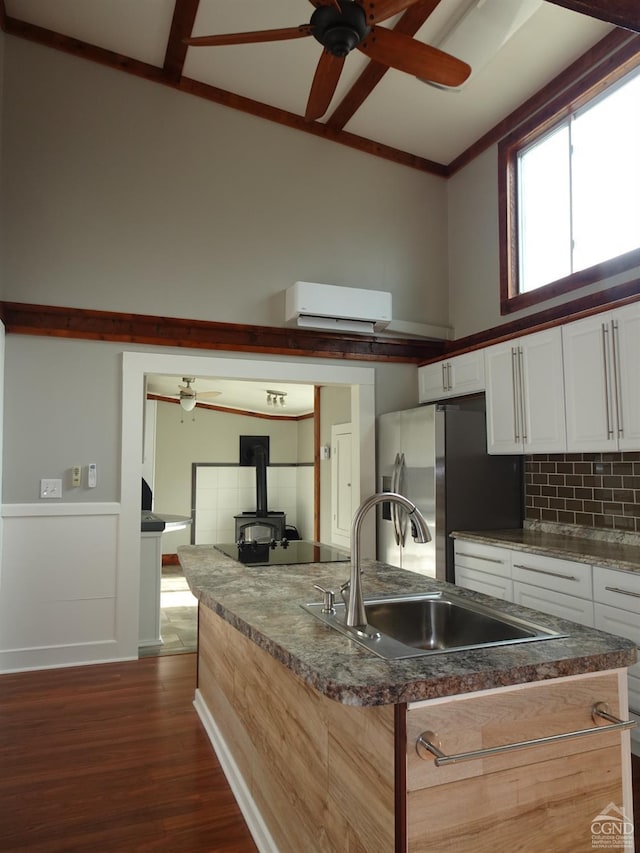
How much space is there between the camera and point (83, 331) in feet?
13.5

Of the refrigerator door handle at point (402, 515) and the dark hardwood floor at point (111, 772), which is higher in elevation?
the refrigerator door handle at point (402, 515)

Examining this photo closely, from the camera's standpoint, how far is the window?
11.4ft

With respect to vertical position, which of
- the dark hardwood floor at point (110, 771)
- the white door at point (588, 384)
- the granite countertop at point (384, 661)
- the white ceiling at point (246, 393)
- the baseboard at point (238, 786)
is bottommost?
the dark hardwood floor at point (110, 771)

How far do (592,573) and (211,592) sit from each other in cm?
192

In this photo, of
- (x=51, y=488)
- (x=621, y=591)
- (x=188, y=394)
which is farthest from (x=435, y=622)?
(x=188, y=394)

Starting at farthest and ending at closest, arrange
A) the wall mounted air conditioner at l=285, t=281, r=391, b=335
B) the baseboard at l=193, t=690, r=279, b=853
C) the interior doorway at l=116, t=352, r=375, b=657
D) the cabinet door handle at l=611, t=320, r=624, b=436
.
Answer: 1. the wall mounted air conditioner at l=285, t=281, r=391, b=335
2. the interior doorway at l=116, t=352, r=375, b=657
3. the cabinet door handle at l=611, t=320, r=624, b=436
4. the baseboard at l=193, t=690, r=279, b=853

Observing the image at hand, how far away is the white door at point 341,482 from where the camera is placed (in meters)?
5.85

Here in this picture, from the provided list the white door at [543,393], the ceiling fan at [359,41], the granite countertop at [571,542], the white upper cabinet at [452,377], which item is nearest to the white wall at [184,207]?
the white upper cabinet at [452,377]

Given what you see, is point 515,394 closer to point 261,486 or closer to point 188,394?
point 188,394

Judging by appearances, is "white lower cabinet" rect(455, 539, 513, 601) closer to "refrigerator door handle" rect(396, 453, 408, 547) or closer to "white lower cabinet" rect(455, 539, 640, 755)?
"white lower cabinet" rect(455, 539, 640, 755)

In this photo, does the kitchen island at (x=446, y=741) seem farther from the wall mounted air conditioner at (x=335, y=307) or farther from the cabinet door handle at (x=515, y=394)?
the wall mounted air conditioner at (x=335, y=307)

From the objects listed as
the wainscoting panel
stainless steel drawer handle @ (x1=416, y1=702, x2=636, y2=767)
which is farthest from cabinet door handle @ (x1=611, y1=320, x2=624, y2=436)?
the wainscoting panel

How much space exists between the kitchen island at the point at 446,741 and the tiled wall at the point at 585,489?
1.95 metres

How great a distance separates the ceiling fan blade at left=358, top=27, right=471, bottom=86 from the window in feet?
4.38
